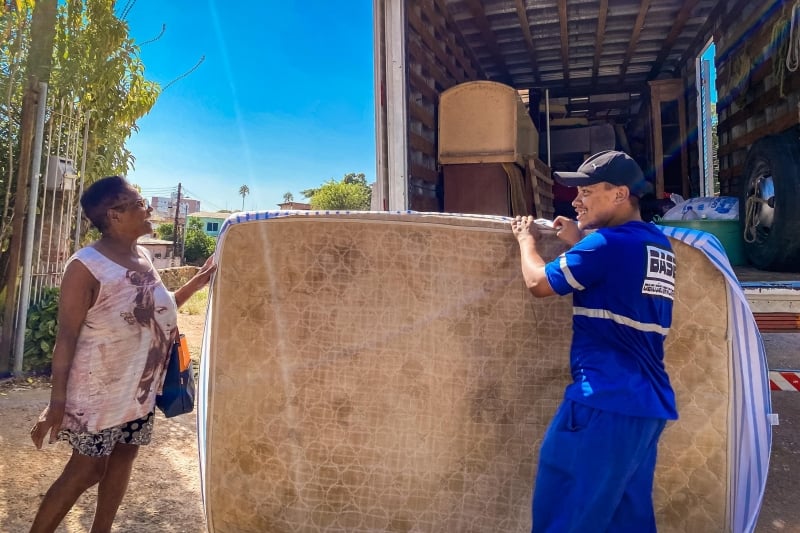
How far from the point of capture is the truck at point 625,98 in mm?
3201

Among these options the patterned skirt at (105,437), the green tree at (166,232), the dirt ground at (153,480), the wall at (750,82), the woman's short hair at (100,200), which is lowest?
the dirt ground at (153,480)

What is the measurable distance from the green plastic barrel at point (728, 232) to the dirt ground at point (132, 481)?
326 centimetres

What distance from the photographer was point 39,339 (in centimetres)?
471

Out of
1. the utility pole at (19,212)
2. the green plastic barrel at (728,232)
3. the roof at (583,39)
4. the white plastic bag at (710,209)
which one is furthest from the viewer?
the roof at (583,39)

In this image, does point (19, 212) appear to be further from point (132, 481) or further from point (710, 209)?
point (710, 209)

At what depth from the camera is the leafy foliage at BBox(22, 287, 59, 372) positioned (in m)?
4.67

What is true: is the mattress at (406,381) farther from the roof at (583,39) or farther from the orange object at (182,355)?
the roof at (583,39)

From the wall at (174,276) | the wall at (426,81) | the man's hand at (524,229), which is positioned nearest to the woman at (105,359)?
the man's hand at (524,229)

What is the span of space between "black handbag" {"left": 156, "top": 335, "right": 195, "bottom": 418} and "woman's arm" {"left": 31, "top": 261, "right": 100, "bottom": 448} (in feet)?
1.18

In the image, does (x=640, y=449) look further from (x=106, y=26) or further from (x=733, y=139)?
(x=106, y=26)

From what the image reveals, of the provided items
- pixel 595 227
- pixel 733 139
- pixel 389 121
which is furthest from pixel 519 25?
pixel 595 227

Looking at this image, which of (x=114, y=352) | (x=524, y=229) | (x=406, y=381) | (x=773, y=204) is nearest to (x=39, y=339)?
(x=114, y=352)

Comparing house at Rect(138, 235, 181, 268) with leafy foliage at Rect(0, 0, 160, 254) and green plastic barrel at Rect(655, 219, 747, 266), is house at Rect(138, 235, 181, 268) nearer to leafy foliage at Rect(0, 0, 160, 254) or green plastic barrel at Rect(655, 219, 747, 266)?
leafy foliage at Rect(0, 0, 160, 254)

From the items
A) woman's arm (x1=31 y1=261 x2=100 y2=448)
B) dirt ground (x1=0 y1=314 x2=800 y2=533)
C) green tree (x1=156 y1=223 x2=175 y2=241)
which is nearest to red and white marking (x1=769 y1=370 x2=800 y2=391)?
dirt ground (x1=0 y1=314 x2=800 y2=533)
